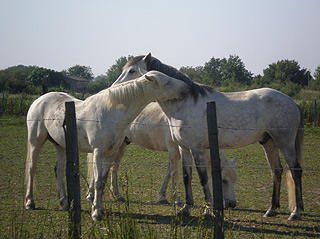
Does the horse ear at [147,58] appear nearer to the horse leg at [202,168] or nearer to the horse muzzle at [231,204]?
the horse leg at [202,168]

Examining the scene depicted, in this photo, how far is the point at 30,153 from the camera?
579 centimetres

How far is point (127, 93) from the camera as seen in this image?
4820 mm

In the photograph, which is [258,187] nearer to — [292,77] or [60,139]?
[60,139]

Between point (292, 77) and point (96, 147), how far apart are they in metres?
55.8

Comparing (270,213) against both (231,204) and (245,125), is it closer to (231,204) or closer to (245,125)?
(231,204)

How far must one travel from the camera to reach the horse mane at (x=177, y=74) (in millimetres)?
5295

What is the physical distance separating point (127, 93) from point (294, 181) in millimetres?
2830

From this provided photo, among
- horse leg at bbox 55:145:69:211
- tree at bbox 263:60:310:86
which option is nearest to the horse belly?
horse leg at bbox 55:145:69:211

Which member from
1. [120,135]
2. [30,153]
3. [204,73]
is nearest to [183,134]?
[120,135]

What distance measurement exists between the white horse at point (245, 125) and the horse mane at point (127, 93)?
0.63 m

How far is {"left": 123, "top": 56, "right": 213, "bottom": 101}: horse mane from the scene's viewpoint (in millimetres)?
5295

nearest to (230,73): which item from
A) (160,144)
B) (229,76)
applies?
(229,76)

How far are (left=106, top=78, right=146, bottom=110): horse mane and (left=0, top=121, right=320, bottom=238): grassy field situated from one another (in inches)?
43.2

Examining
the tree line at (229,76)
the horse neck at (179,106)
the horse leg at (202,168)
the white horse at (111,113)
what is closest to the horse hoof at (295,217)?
the horse leg at (202,168)
